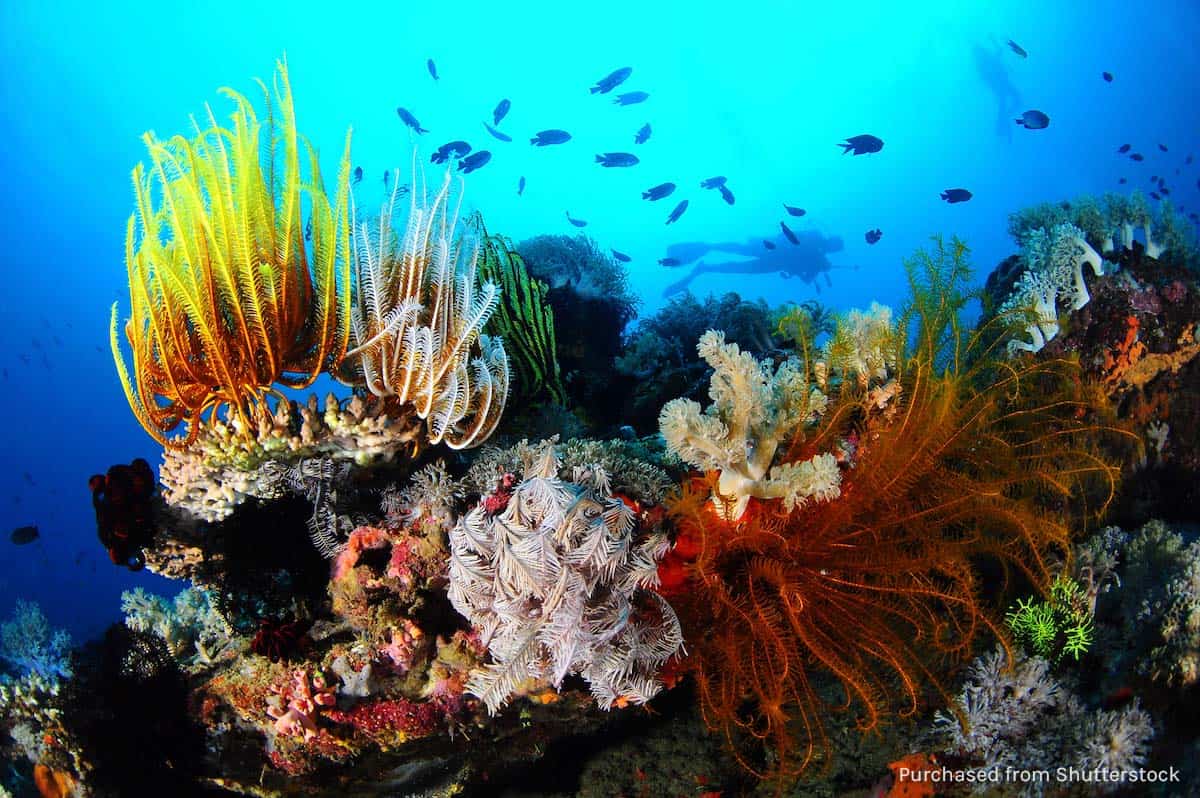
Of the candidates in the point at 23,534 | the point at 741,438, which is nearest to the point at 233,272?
the point at 741,438

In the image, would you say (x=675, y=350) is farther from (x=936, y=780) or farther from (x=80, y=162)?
(x=80, y=162)

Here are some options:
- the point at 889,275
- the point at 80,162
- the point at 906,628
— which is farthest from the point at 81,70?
the point at 889,275

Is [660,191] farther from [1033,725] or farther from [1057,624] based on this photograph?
[1033,725]

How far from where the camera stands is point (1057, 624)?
3.84m

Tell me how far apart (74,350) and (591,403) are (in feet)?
279

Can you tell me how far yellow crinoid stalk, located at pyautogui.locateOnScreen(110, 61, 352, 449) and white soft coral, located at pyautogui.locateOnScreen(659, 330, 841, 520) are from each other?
91.6 inches

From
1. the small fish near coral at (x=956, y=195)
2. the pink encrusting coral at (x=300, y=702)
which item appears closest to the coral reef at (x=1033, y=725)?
the pink encrusting coral at (x=300, y=702)

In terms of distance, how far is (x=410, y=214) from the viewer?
13.0 ft

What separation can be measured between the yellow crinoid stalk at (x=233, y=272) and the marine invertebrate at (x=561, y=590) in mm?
1729

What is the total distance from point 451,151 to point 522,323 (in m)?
10.0

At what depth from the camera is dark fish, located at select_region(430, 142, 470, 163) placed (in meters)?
13.5

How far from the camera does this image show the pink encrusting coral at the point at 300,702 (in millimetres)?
3244

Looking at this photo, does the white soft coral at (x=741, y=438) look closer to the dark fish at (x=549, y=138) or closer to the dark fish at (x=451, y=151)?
the dark fish at (x=451, y=151)

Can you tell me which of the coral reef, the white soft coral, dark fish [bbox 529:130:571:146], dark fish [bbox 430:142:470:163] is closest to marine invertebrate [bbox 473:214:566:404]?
the white soft coral
